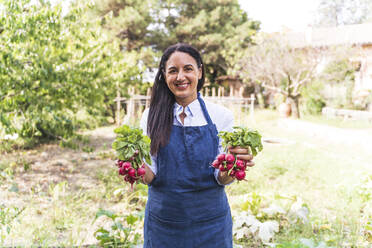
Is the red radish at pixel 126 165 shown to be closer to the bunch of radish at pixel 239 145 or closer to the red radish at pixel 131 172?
the red radish at pixel 131 172

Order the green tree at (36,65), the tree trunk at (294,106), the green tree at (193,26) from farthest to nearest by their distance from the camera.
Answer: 1. the green tree at (193,26)
2. the tree trunk at (294,106)
3. the green tree at (36,65)

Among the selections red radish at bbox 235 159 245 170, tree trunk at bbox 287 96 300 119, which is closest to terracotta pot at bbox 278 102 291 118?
tree trunk at bbox 287 96 300 119

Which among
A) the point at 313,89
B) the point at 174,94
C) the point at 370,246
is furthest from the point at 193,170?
the point at 313,89

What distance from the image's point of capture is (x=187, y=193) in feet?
5.21

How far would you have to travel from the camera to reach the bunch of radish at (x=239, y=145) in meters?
1.38

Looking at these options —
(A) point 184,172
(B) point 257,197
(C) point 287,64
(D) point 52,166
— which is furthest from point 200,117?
(C) point 287,64

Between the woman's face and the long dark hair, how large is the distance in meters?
0.04

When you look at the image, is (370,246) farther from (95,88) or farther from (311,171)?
(95,88)

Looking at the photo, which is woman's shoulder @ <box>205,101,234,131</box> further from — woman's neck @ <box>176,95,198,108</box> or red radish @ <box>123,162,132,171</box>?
red radish @ <box>123,162,132,171</box>

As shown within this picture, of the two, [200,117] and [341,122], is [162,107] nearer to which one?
[200,117]

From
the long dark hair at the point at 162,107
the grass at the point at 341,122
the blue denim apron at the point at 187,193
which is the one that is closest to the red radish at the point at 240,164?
the blue denim apron at the point at 187,193

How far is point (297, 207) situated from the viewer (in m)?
3.35

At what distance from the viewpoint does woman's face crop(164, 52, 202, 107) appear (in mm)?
Answer: 1593

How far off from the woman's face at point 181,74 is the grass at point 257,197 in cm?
144
